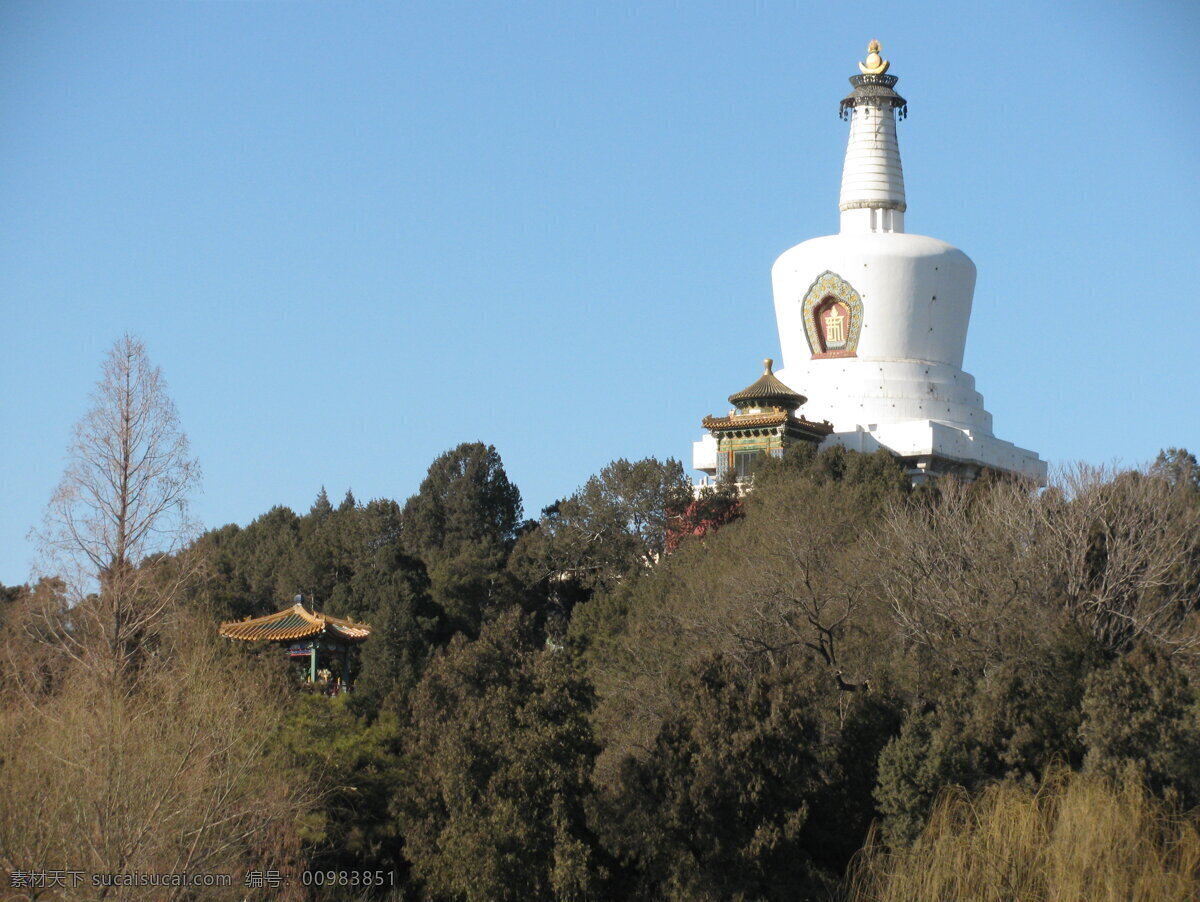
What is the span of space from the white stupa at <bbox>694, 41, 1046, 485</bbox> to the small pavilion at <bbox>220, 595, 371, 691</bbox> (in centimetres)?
1007

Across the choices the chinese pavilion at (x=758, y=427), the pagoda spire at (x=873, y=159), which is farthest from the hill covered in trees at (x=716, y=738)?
the pagoda spire at (x=873, y=159)

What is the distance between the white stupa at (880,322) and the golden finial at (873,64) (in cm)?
2

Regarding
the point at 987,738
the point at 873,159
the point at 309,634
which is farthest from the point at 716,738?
the point at 873,159

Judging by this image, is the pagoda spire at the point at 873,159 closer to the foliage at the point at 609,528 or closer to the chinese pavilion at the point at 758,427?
the chinese pavilion at the point at 758,427

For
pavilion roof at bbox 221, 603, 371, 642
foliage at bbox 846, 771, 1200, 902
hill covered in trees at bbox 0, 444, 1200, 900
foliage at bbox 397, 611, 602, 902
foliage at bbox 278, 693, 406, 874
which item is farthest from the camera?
pavilion roof at bbox 221, 603, 371, 642

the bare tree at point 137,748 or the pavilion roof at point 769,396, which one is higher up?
the pavilion roof at point 769,396

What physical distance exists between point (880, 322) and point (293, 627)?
631 inches

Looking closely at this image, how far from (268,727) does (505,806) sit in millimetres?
3065

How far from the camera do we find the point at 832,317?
4191 centimetres

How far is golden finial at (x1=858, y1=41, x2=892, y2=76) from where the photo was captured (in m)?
43.2

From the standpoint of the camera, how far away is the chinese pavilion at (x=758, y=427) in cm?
3756

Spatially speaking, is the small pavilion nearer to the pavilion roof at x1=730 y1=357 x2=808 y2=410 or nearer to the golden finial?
the pavilion roof at x1=730 y1=357 x2=808 y2=410

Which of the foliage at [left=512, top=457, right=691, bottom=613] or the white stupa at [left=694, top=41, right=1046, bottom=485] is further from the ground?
the white stupa at [left=694, top=41, right=1046, bottom=485]

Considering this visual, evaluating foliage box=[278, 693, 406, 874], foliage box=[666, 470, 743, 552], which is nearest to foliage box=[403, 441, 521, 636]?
foliage box=[666, 470, 743, 552]
